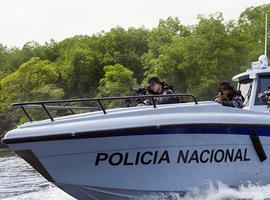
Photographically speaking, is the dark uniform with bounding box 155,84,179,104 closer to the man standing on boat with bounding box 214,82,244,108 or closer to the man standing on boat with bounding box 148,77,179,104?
the man standing on boat with bounding box 148,77,179,104

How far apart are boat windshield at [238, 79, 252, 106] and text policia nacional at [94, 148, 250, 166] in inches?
57.5

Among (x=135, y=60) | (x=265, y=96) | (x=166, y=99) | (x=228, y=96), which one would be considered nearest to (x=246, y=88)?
(x=265, y=96)

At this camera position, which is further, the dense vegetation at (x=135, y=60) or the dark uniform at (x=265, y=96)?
the dense vegetation at (x=135, y=60)

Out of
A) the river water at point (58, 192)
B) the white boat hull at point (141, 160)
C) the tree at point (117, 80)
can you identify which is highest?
the white boat hull at point (141, 160)

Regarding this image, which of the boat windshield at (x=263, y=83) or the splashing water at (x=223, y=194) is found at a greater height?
the boat windshield at (x=263, y=83)

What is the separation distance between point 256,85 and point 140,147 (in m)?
3.04

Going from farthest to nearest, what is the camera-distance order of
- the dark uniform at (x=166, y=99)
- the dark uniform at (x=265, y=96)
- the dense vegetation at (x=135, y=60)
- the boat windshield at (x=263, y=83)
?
1. the dense vegetation at (x=135, y=60)
2. the boat windshield at (x=263, y=83)
3. the dark uniform at (x=265, y=96)
4. the dark uniform at (x=166, y=99)

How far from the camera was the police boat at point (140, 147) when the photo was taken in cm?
838

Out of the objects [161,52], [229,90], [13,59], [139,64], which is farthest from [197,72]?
[13,59]

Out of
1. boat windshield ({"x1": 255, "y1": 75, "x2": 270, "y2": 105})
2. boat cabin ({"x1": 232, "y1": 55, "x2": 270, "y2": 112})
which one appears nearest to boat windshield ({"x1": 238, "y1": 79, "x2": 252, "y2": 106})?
boat cabin ({"x1": 232, "y1": 55, "x2": 270, "y2": 112})

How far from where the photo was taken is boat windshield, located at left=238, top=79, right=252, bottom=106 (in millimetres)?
10641

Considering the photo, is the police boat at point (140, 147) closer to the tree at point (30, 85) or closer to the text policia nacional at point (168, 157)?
the text policia nacional at point (168, 157)

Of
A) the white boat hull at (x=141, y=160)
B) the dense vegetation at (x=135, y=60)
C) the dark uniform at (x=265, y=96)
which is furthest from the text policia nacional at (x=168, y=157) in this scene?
the dense vegetation at (x=135, y=60)

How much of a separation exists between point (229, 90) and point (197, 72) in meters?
32.2
